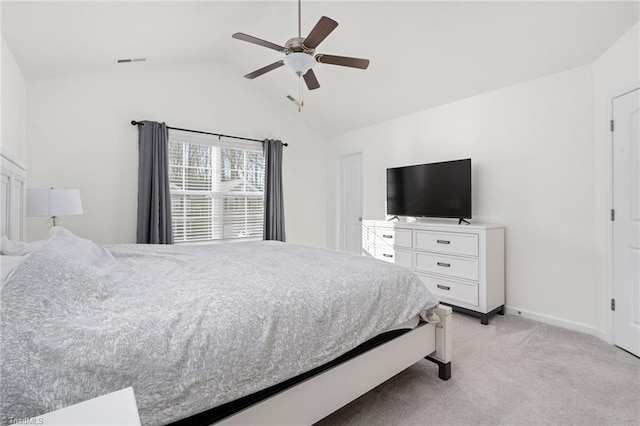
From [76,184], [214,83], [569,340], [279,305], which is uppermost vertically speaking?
[214,83]

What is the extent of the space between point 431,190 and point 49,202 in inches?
146

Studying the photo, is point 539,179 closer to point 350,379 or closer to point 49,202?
point 350,379

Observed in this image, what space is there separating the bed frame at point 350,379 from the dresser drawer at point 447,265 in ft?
4.24

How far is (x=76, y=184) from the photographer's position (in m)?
3.34

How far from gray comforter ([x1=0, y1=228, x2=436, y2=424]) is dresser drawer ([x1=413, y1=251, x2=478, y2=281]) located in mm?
1606

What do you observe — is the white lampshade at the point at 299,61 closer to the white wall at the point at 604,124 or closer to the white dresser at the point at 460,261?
the white dresser at the point at 460,261

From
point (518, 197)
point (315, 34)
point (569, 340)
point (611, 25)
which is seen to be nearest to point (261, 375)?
point (315, 34)

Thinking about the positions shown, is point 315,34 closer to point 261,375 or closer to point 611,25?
point 261,375

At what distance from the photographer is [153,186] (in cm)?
364

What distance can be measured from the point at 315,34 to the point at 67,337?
2055 millimetres

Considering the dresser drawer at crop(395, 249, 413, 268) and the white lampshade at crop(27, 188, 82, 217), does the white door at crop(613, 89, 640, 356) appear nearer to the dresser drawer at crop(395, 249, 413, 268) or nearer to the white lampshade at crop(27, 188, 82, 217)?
the dresser drawer at crop(395, 249, 413, 268)

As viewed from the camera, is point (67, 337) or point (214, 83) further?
point (214, 83)

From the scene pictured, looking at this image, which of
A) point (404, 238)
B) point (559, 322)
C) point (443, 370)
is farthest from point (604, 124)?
point (443, 370)

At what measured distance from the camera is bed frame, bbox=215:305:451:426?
121cm
